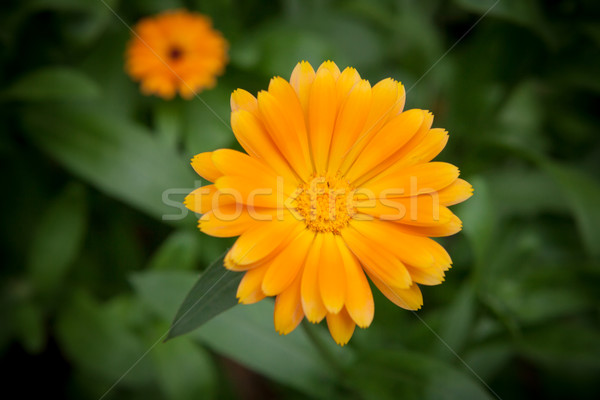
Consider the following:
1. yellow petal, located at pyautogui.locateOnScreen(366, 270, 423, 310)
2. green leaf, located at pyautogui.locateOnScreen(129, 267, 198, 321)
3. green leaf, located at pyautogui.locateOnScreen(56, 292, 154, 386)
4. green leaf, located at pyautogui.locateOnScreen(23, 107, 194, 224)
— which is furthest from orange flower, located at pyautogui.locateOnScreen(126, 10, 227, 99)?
yellow petal, located at pyautogui.locateOnScreen(366, 270, 423, 310)

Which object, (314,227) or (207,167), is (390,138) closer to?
(314,227)

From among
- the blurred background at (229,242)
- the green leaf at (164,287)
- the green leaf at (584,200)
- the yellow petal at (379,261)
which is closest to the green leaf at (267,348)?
the blurred background at (229,242)

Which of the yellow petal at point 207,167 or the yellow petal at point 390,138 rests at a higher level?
the yellow petal at point 390,138

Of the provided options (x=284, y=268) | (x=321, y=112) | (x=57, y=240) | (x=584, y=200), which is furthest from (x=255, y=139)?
(x=584, y=200)

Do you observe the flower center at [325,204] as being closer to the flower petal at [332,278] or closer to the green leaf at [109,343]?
the flower petal at [332,278]

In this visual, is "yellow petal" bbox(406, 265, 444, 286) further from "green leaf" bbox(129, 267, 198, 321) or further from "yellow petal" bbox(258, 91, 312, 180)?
"green leaf" bbox(129, 267, 198, 321)

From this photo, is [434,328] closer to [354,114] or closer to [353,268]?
[353,268]
